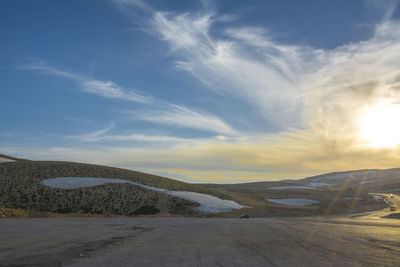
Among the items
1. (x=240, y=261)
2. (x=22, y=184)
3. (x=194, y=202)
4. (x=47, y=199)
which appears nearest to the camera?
(x=240, y=261)

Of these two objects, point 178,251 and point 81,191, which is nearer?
point 178,251

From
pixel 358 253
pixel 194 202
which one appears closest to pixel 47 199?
pixel 194 202

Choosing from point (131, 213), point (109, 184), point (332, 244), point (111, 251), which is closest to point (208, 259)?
point (111, 251)

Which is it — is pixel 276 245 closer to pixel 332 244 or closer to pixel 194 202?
pixel 332 244

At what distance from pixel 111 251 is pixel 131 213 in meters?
33.8

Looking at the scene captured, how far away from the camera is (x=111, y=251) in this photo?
421 inches

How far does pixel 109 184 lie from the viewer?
5225 centimetres

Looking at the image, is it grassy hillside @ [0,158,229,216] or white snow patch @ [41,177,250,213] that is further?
white snow patch @ [41,177,250,213]

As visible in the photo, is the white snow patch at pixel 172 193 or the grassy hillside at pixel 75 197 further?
the white snow patch at pixel 172 193

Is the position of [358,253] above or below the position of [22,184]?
below

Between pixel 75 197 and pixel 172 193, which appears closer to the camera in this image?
pixel 75 197

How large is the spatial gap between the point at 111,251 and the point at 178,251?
7.45 feet

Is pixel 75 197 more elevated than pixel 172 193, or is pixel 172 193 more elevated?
pixel 172 193

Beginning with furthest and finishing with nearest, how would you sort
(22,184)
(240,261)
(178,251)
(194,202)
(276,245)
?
(194,202) < (22,184) < (276,245) < (178,251) < (240,261)
